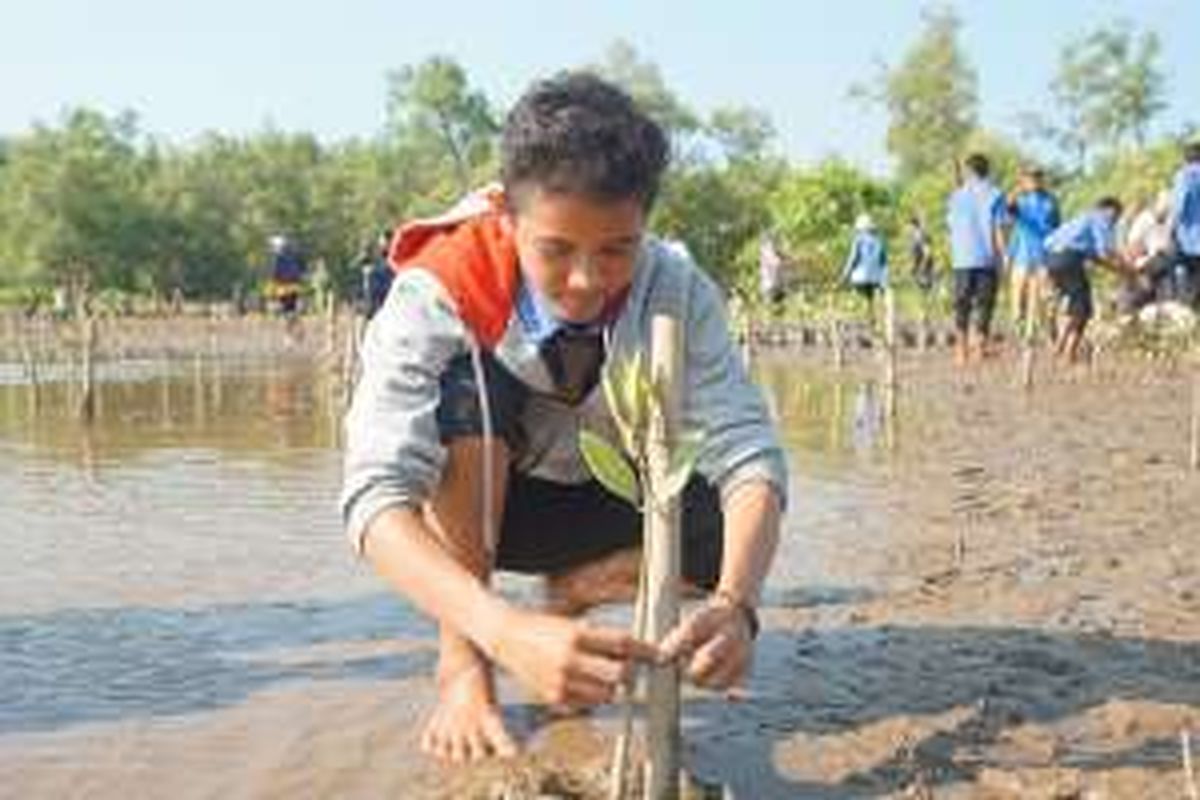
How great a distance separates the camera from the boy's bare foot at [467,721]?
11.1ft

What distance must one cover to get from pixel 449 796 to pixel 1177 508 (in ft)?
13.6

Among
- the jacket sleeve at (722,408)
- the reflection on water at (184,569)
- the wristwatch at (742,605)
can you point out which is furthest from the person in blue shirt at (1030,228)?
the wristwatch at (742,605)

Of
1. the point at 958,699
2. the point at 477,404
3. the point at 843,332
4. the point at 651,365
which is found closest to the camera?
the point at 651,365

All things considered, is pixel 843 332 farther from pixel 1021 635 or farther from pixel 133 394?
pixel 1021 635

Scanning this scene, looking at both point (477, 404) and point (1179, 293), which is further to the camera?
point (1179, 293)

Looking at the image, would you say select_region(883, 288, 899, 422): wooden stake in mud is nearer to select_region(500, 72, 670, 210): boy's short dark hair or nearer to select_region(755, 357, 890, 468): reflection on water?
select_region(755, 357, 890, 468): reflection on water

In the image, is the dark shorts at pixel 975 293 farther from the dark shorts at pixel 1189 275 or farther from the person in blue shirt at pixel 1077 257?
the dark shorts at pixel 1189 275

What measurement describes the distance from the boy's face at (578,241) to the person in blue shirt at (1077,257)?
11.5m

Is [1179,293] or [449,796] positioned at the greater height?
[1179,293]

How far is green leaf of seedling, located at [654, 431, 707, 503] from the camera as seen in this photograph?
2.49 metres

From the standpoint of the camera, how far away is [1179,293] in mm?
15555

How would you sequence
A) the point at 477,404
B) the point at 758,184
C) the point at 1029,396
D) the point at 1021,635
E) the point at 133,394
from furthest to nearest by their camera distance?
the point at 758,184
the point at 133,394
the point at 1029,396
the point at 1021,635
the point at 477,404

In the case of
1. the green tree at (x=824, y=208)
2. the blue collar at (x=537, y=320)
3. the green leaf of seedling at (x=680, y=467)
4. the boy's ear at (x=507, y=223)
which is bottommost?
the green leaf of seedling at (x=680, y=467)

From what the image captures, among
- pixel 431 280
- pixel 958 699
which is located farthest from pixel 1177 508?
pixel 431 280
